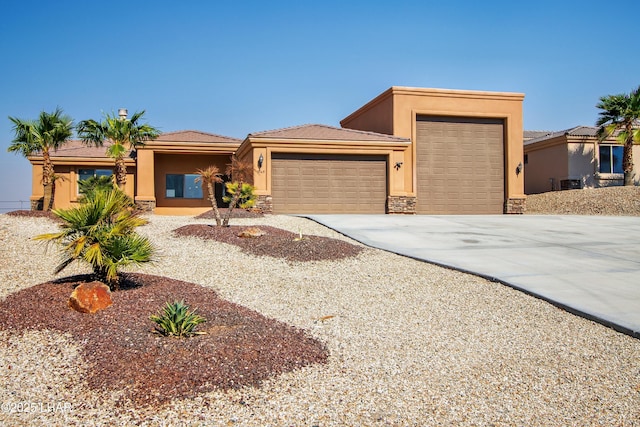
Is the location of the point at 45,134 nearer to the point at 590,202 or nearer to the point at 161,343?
the point at 161,343

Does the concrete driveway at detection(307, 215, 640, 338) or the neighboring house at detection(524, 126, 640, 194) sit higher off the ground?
the neighboring house at detection(524, 126, 640, 194)

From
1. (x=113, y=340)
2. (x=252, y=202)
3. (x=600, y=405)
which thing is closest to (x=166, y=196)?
(x=252, y=202)

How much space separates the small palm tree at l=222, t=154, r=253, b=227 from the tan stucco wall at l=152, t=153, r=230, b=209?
5.48m

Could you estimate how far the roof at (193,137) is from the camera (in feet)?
84.3

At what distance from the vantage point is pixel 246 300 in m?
7.95

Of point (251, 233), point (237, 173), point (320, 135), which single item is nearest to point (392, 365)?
point (251, 233)

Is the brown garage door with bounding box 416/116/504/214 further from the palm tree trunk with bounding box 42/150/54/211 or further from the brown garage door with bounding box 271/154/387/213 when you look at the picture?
the palm tree trunk with bounding box 42/150/54/211

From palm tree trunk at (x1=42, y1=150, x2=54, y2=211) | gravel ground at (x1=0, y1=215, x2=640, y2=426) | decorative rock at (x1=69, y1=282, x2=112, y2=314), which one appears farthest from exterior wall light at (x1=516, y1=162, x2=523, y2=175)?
decorative rock at (x1=69, y1=282, x2=112, y2=314)

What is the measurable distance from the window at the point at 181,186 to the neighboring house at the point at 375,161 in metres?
0.05

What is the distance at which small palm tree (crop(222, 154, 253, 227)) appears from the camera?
51.5 ft

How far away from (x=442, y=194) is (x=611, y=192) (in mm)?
8703

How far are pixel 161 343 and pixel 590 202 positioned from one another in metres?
24.0

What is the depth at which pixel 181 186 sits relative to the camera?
27.1 m

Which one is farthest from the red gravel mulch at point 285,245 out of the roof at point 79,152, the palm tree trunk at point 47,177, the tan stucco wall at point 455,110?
the roof at point 79,152
